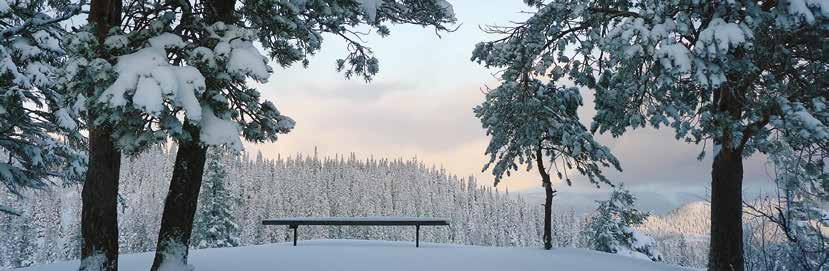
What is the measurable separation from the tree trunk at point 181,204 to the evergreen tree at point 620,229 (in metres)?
24.5

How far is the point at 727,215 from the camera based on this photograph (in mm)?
9352

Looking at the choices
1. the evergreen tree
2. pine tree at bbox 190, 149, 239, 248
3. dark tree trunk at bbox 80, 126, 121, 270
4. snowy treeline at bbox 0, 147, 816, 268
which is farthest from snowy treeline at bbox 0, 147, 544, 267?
dark tree trunk at bbox 80, 126, 121, 270

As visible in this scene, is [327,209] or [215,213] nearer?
[215,213]

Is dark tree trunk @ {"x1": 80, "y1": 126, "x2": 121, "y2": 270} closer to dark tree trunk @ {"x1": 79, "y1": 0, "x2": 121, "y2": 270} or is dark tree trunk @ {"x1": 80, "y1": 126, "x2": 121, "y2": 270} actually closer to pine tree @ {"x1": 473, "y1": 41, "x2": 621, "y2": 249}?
dark tree trunk @ {"x1": 79, "y1": 0, "x2": 121, "y2": 270}

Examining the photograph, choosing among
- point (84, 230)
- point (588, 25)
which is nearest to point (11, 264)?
point (84, 230)

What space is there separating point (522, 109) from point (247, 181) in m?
114

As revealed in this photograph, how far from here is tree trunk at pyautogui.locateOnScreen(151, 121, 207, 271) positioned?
752cm

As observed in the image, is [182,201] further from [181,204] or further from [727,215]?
[727,215]

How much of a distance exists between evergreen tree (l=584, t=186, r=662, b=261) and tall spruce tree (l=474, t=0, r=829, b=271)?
18.0 metres

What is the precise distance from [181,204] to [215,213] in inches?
937

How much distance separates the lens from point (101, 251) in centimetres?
724

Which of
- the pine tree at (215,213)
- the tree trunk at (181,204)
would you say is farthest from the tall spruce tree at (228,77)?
the pine tree at (215,213)

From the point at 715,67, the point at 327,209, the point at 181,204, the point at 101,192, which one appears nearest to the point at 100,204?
the point at 101,192

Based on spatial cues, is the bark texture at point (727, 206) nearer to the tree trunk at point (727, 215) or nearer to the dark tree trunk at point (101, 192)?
the tree trunk at point (727, 215)
